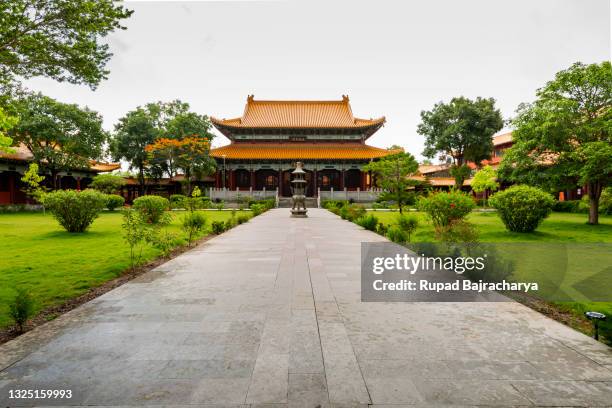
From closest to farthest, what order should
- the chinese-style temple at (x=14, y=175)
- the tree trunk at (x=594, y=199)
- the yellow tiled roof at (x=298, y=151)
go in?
the tree trunk at (x=594, y=199), the chinese-style temple at (x=14, y=175), the yellow tiled roof at (x=298, y=151)

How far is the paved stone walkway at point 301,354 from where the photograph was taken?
2457mm

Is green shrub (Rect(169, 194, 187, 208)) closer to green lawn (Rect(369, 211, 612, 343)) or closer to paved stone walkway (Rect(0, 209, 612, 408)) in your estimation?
green lawn (Rect(369, 211, 612, 343))

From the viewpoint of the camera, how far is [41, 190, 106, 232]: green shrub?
12766 millimetres

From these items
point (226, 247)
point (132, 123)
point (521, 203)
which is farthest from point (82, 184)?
point (521, 203)

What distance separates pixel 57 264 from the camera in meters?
7.57

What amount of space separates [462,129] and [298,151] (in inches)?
702

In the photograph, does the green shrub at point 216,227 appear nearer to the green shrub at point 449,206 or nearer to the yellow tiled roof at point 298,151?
the green shrub at point 449,206

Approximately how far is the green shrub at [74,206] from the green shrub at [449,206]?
12.7m

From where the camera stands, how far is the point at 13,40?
532 cm

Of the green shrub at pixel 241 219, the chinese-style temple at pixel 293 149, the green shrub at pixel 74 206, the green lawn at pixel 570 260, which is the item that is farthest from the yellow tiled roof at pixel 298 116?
the green lawn at pixel 570 260

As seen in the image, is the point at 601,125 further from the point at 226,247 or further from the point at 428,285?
the point at 226,247

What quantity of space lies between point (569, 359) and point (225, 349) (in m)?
3.08

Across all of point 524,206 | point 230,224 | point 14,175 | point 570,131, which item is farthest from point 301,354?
point 14,175

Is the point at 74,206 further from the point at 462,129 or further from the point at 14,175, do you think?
the point at 462,129
